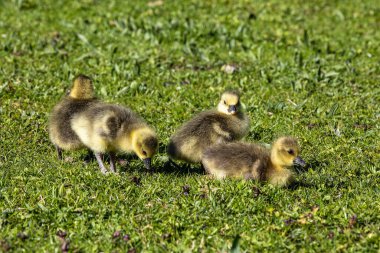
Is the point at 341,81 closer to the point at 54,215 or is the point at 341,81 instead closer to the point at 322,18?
the point at 322,18

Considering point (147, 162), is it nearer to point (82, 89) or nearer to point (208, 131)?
point (208, 131)

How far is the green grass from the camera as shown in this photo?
655 centimetres

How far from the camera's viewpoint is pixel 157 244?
6.32 m

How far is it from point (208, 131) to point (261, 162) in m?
0.88

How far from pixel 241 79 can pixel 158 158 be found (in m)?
3.01

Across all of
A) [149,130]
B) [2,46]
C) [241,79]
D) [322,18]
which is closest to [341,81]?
[241,79]

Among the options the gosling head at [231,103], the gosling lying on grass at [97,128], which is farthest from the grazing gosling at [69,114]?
the gosling head at [231,103]

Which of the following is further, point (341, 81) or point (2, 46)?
point (2, 46)

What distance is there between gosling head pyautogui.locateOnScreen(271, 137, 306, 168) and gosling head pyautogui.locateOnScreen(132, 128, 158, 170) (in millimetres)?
1209

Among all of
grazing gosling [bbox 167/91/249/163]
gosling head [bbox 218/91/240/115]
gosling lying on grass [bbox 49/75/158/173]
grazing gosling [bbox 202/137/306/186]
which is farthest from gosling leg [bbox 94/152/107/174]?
gosling head [bbox 218/91/240/115]

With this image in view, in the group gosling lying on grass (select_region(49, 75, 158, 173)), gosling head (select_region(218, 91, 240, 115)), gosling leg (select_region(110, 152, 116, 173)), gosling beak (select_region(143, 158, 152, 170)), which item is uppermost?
gosling head (select_region(218, 91, 240, 115))

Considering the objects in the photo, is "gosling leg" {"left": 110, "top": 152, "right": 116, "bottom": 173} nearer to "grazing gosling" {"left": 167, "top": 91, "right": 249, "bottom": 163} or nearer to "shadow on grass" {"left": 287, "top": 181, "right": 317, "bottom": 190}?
"grazing gosling" {"left": 167, "top": 91, "right": 249, "bottom": 163}

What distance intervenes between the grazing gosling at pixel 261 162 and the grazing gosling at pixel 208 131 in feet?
1.56

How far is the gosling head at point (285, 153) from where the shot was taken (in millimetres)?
7414
